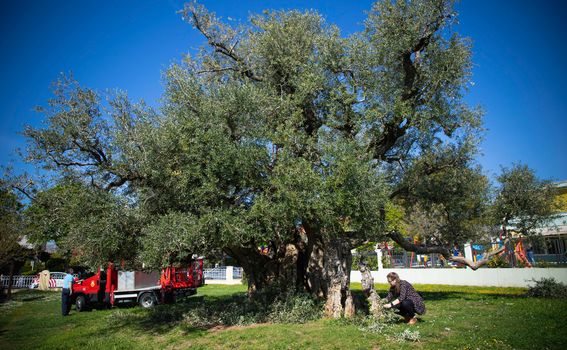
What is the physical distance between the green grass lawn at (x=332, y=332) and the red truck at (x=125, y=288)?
3637 millimetres

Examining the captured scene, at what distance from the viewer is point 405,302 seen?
10.7m

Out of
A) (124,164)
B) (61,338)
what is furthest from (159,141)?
(61,338)

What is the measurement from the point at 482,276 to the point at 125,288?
66.0 ft

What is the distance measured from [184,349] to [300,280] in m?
6.43

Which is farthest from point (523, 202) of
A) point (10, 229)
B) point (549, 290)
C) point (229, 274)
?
point (10, 229)

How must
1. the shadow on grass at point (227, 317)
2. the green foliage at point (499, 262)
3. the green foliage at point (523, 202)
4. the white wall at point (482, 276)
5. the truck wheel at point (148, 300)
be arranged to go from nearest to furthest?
the shadow on grass at point (227, 317) < the green foliage at point (523, 202) < the white wall at point (482, 276) < the truck wheel at point (148, 300) < the green foliage at point (499, 262)

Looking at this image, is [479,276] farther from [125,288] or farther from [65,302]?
[65,302]

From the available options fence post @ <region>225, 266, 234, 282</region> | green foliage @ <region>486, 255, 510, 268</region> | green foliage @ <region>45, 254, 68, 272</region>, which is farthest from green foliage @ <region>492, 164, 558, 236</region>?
green foliage @ <region>45, 254, 68, 272</region>

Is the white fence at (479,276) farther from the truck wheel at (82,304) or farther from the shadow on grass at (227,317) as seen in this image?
the truck wheel at (82,304)

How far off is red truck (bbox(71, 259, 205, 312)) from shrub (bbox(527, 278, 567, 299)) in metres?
15.5

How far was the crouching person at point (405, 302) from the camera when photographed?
35.0 feet

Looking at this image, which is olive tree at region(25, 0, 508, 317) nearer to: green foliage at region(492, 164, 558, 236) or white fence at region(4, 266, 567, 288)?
green foliage at region(492, 164, 558, 236)

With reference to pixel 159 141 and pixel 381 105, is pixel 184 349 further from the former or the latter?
pixel 381 105

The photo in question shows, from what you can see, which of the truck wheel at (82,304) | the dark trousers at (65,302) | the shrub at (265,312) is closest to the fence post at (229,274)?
the truck wheel at (82,304)
